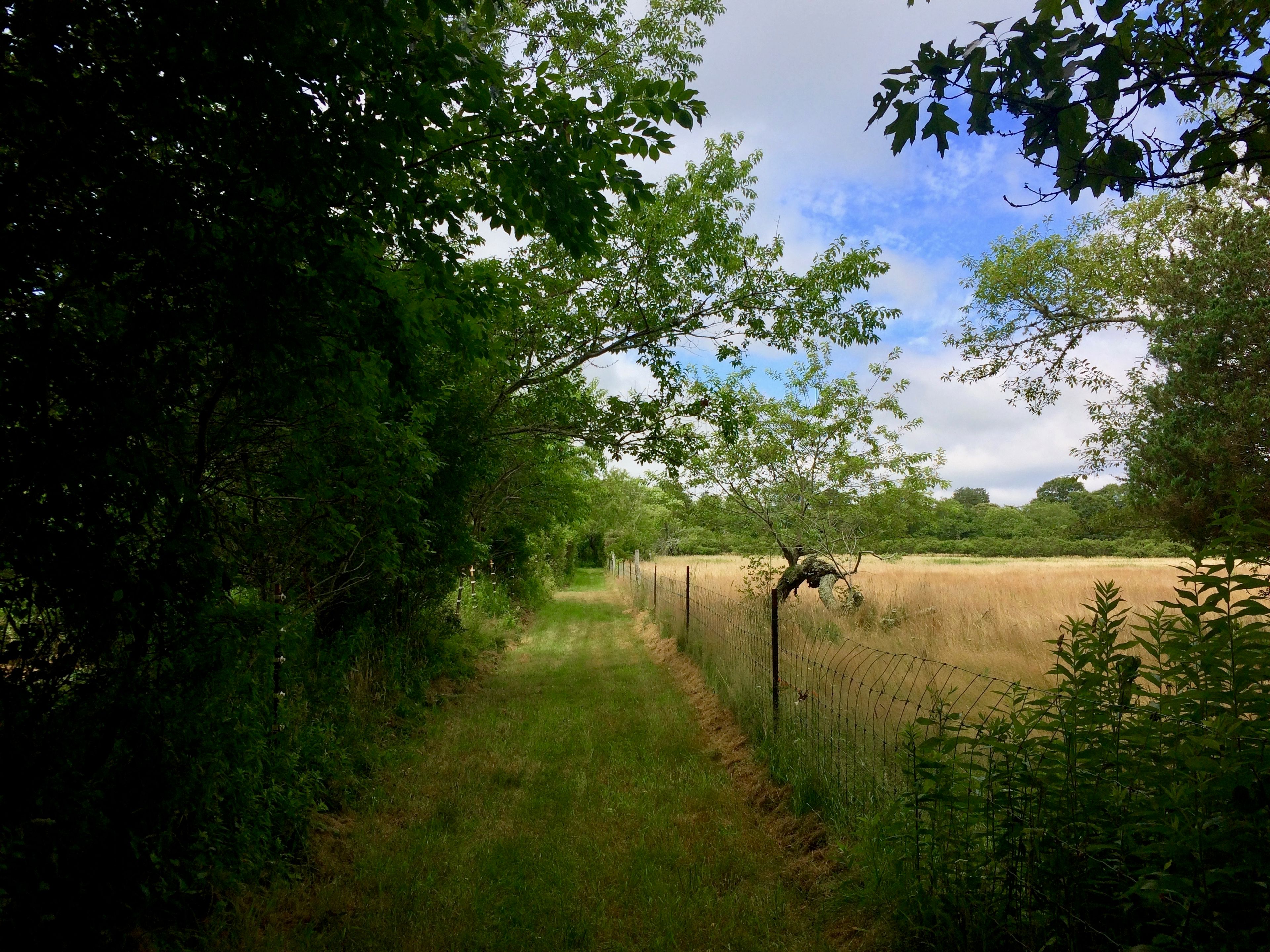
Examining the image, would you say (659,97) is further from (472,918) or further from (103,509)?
(472,918)

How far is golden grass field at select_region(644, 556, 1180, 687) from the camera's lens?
8148 mm

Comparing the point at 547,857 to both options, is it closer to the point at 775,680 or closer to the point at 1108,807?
the point at 775,680

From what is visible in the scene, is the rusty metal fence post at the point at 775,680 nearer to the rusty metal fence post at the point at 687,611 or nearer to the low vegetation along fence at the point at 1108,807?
the low vegetation along fence at the point at 1108,807

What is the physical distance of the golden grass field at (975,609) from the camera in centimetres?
815

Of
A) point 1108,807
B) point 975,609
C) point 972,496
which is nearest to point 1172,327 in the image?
point 975,609

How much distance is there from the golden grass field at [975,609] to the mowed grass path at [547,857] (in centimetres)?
303

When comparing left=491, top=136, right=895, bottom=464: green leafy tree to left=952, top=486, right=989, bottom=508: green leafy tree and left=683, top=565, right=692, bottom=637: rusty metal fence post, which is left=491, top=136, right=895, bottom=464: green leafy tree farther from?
left=952, top=486, right=989, bottom=508: green leafy tree

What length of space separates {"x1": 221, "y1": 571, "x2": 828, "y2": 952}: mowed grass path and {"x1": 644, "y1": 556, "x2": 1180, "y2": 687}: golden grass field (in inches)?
119

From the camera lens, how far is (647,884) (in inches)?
159

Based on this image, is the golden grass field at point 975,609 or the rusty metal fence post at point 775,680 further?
the golden grass field at point 975,609

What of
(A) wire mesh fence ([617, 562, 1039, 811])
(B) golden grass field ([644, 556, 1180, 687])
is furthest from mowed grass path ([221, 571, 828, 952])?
(B) golden grass field ([644, 556, 1180, 687])

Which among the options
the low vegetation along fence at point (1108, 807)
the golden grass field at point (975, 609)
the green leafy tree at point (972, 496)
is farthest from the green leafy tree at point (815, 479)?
the green leafy tree at point (972, 496)

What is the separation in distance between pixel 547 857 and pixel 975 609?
10056 mm

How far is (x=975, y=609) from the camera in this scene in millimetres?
11648
